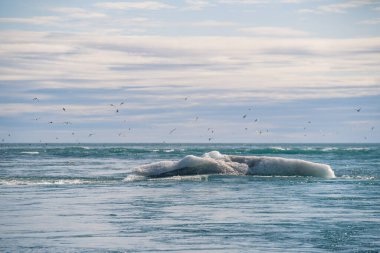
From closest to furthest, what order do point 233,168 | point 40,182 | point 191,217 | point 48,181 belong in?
1. point 191,217
2. point 40,182
3. point 48,181
4. point 233,168

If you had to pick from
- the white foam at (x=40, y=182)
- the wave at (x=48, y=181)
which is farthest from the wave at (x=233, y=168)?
the white foam at (x=40, y=182)

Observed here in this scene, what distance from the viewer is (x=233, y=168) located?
40.5 metres

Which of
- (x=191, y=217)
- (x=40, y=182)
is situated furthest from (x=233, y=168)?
(x=191, y=217)

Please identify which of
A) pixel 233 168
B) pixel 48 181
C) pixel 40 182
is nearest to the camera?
pixel 40 182

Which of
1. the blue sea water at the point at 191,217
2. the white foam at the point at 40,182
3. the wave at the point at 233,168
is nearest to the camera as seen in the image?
the blue sea water at the point at 191,217

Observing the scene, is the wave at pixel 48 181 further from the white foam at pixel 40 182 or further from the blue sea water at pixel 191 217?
the blue sea water at pixel 191 217

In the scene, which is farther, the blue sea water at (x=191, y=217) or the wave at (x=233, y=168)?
the wave at (x=233, y=168)

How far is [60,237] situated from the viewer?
1638 centimetres

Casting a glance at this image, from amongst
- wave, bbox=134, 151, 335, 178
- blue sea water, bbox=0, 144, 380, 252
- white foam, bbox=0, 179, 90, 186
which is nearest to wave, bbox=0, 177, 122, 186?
white foam, bbox=0, 179, 90, 186

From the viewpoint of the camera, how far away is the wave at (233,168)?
39.1 metres

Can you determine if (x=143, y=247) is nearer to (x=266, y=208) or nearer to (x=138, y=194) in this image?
(x=266, y=208)

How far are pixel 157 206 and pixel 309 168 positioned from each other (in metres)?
18.2

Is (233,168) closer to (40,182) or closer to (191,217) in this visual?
(40,182)

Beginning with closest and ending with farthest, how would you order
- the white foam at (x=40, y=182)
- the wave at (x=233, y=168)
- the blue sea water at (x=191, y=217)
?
1. the blue sea water at (x=191, y=217)
2. the white foam at (x=40, y=182)
3. the wave at (x=233, y=168)
